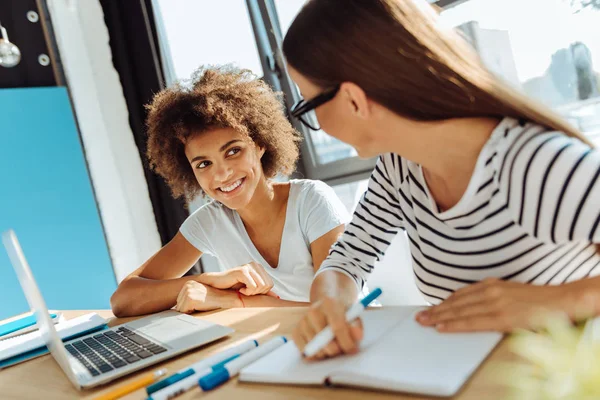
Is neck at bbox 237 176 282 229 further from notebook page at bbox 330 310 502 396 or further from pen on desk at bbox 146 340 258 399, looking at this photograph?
notebook page at bbox 330 310 502 396

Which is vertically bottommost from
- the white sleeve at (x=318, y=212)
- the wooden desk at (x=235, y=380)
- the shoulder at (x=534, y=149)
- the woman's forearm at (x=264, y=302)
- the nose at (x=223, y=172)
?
the woman's forearm at (x=264, y=302)

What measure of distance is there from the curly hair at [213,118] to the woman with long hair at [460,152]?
76 cm

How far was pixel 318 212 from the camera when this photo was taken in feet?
5.18

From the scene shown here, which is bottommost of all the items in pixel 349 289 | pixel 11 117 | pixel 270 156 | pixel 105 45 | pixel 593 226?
pixel 349 289

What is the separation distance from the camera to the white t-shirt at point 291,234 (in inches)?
62.4

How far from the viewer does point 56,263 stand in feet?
7.95

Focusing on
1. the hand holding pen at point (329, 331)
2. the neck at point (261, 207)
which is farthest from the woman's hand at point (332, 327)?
the neck at point (261, 207)

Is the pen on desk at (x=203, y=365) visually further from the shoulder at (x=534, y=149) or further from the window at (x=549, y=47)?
the window at (x=549, y=47)

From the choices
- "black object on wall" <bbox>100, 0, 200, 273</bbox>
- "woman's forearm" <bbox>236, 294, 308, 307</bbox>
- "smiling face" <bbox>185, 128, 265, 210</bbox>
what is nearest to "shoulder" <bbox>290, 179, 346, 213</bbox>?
"smiling face" <bbox>185, 128, 265, 210</bbox>

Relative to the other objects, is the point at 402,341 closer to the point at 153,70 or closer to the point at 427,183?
the point at 427,183

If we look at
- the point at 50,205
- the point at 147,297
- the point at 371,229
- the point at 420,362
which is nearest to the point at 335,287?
the point at 371,229

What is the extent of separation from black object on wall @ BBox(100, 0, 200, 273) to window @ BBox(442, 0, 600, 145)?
154 cm

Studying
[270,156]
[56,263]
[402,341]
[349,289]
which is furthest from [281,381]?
[56,263]

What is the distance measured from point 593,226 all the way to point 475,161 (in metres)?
0.23
